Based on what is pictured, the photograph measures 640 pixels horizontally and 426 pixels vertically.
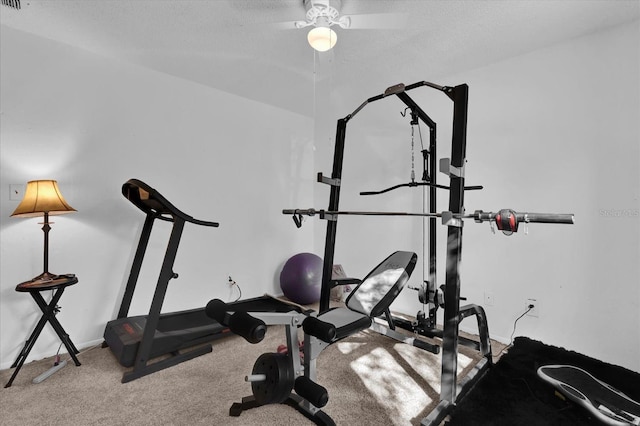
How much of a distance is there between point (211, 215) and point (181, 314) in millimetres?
1008

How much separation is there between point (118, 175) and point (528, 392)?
330 centimetres

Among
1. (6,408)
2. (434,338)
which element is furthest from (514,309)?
(6,408)

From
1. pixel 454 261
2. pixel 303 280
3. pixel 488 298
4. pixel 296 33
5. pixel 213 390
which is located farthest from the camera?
pixel 303 280

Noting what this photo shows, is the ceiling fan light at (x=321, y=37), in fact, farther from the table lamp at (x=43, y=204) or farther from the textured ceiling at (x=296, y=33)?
the table lamp at (x=43, y=204)

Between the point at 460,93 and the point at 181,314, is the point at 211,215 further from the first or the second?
the point at 460,93

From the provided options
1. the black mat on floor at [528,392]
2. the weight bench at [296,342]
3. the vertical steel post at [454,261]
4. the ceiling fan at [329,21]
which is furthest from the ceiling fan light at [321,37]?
the black mat on floor at [528,392]

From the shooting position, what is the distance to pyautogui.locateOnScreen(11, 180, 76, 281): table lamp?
205 cm

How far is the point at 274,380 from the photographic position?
1430 mm

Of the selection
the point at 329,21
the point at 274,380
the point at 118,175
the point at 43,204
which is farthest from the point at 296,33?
the point at 274,380

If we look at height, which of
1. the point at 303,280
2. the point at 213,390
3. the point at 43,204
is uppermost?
the point at 43,204

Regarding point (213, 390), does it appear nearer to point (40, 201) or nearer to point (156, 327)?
point (156, 327)

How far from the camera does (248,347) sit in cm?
250

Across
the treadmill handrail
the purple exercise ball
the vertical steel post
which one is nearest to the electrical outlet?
the vertical steel post

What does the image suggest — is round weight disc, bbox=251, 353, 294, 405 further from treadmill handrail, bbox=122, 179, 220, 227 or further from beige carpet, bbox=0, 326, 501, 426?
treadmill handrail, bbox=122, 179, 220, 227
